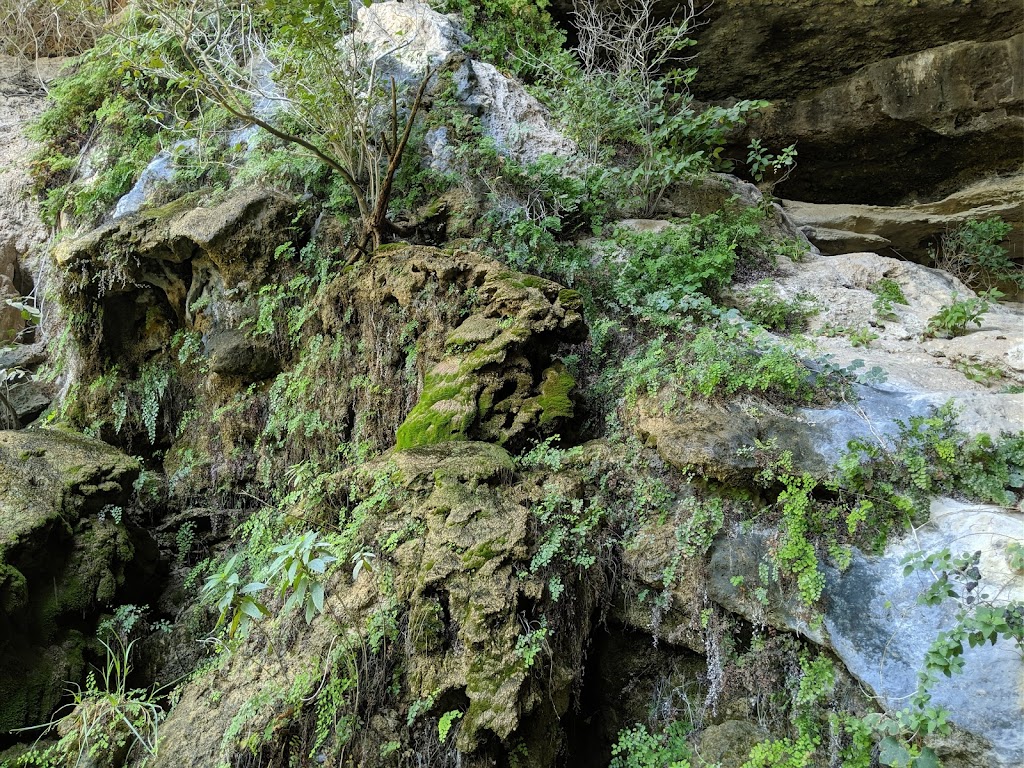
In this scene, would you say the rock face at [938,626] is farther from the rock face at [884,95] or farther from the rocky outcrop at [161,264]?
the rock face at [884,95]

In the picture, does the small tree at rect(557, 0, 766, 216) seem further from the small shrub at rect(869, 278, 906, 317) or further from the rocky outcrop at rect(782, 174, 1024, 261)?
the rocky outcrop at rect(782, 174, 1024, 261)

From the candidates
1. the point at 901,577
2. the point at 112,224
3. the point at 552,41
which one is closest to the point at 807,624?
the point at 901,577

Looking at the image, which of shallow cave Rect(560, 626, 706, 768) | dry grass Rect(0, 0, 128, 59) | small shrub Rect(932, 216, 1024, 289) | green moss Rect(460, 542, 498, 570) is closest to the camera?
green moss Rect(460, 542, 498, 570)

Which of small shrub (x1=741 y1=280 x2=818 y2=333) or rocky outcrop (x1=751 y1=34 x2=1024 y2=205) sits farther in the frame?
rocky outcrop (x1=751 y1=34 x2=1024 y2=205)

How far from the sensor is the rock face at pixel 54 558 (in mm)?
4441

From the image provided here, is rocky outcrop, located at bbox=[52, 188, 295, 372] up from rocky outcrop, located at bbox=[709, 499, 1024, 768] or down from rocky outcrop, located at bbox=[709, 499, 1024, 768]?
up

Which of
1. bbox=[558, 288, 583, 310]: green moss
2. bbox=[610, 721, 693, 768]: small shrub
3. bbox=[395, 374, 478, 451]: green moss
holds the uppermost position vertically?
bbox=[558, 288, 583, 310]: green moss

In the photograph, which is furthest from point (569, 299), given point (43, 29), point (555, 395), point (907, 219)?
point (43, 29)

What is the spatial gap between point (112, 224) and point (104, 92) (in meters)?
3.79

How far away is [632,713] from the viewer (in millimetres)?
3703

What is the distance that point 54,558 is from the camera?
4.88 meters

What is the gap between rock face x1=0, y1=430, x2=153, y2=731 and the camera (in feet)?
14.6

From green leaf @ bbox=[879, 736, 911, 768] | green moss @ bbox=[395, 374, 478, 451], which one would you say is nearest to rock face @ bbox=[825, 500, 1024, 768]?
green leaf @ bbox=[879, 736, 911, 768]

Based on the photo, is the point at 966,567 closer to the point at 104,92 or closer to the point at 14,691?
the point at 14,691
